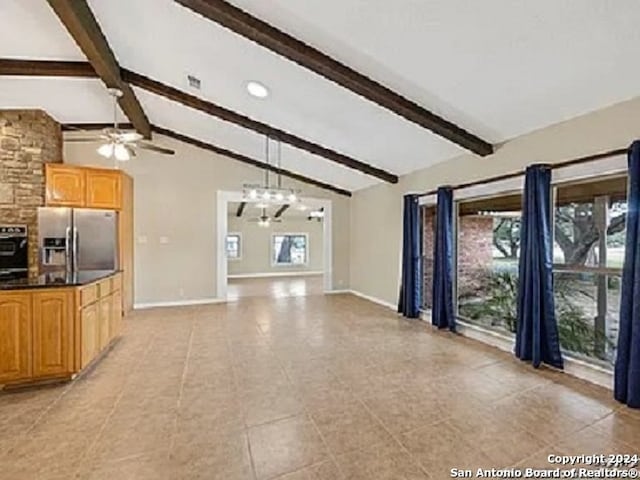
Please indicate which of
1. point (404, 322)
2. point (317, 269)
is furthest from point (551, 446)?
point (317, 269)

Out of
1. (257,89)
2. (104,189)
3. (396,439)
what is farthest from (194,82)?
(396,439)

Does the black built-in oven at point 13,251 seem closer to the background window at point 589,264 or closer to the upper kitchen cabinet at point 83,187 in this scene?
the upper kitchen cabinet at point 83,187

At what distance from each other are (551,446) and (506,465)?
426 mm

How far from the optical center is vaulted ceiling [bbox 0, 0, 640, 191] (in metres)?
2.74

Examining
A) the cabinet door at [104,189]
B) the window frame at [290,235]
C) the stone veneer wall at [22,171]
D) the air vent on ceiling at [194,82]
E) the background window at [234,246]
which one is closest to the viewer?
the air vent on ceiling at [194,82]

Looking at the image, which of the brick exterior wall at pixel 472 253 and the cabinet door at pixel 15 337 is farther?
the brick exterior wall at pixel 472 253

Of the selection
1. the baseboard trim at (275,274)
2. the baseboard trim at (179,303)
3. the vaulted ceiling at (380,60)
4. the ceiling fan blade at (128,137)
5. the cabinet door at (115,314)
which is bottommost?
the baseboard trim at (275,274)

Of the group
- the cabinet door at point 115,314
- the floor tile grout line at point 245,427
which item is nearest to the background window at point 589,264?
the floor tile grout line at point 245,427

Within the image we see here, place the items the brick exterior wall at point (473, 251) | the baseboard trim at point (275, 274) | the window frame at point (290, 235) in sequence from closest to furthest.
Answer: the brick exterior wall at point (473, 251) < the baseboard trim at point (275, 274) < the window frame at point (290, 235)

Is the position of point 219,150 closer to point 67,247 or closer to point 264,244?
point 67,247

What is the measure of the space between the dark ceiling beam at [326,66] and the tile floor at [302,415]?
8.32 feet

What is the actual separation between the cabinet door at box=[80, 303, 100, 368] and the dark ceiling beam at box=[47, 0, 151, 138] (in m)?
2.51

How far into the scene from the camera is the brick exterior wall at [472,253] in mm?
5664

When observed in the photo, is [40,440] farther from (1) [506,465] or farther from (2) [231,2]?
(2) [231,2]
